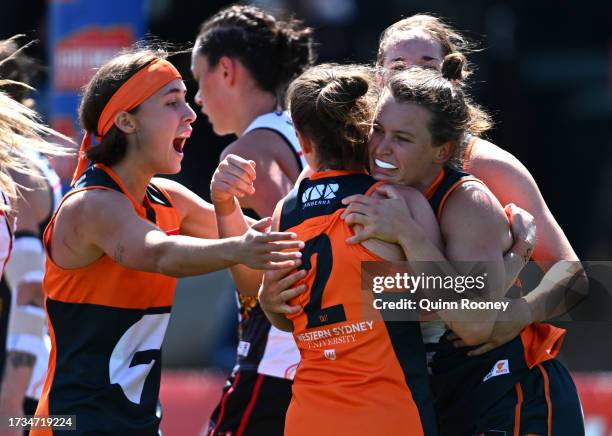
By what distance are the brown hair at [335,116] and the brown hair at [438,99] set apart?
0.36ft

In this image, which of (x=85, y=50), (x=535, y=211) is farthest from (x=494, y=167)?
(x=85, y=50)

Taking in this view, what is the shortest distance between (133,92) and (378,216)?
0.99 metres

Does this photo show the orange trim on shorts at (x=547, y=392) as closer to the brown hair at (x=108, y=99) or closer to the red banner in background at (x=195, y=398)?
the brown hair at (x=108, y=99)

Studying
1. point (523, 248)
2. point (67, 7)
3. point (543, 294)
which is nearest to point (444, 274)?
point (523, 248)

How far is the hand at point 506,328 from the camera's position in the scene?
3.43 meters

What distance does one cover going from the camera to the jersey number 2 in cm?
318

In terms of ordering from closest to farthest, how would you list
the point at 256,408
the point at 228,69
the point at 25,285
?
the point at 256,408, the point at 228,69, the point at 25,285

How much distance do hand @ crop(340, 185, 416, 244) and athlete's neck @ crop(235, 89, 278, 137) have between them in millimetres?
1444

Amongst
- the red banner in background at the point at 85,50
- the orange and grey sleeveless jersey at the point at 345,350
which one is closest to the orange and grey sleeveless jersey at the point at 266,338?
the orange and grey sleeveless jersey at the point at 345,350

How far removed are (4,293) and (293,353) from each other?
1.49m

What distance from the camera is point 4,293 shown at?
497 cm

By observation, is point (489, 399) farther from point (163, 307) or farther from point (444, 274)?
point (163, 307)

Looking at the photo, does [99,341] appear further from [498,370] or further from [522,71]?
[522,71]

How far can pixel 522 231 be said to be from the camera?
132 inches
